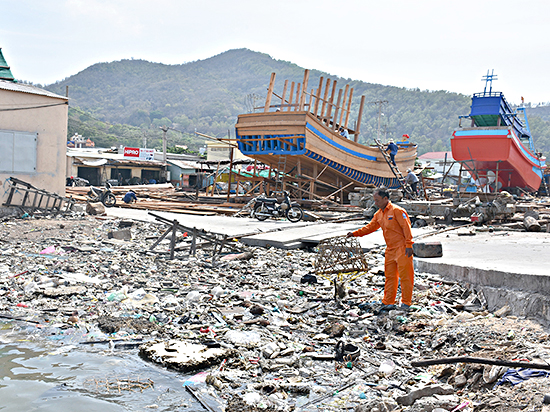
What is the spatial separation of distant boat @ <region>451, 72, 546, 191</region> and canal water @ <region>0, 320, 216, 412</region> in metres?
21.1

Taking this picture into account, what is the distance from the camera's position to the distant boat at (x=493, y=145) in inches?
887

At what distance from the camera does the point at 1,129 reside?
41.0ft

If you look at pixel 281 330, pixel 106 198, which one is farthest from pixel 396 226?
pixel 106 198

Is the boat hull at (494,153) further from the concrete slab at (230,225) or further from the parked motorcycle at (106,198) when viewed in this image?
the parked motorcycle at (106,198)

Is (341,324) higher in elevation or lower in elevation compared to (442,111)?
lower

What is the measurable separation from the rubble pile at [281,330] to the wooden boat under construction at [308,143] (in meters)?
11.5

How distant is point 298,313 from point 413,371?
5.99 feet

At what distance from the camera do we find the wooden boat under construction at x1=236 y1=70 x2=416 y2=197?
18594mm

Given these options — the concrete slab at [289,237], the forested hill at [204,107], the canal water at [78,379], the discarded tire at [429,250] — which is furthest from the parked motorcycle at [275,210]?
the forested hill at [204,107]

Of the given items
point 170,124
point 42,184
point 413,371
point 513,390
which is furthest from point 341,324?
point 170,124

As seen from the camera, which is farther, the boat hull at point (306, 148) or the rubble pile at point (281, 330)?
the boat hull at point (306, 148)

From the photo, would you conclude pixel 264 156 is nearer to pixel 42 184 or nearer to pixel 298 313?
pixel 42 184

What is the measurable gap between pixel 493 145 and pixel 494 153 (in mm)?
426

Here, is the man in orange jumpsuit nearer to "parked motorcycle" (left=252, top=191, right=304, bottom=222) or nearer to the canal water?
the canal water
